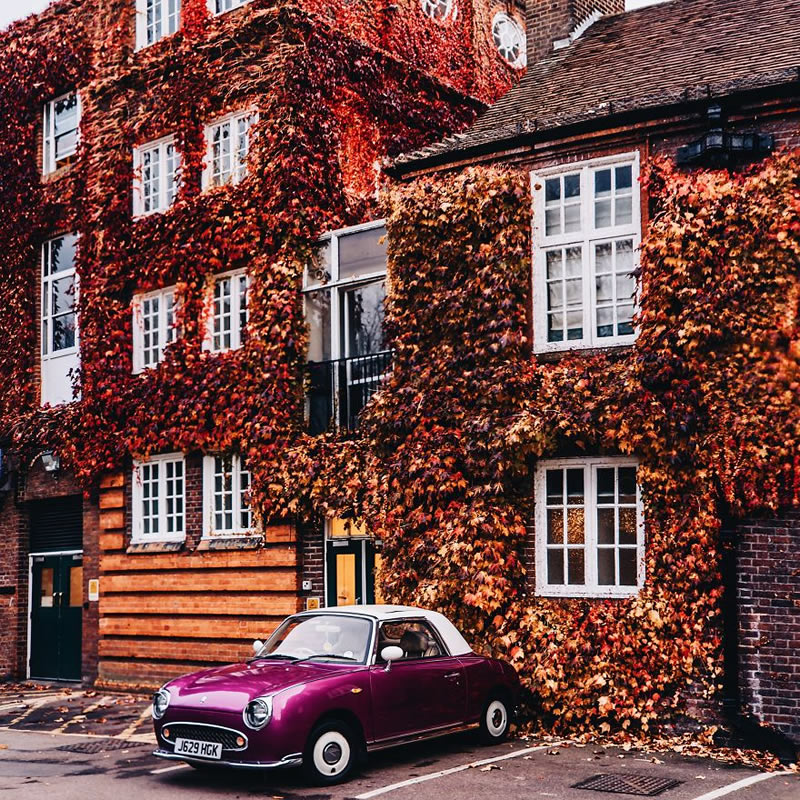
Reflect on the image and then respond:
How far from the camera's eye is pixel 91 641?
20406mm

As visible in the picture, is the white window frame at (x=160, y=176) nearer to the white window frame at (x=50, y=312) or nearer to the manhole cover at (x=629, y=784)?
the white window frame at (x=50, y=312)

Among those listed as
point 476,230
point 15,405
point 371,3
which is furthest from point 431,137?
point 15,405

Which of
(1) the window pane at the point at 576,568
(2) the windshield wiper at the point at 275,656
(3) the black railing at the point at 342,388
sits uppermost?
(3) the black railing at the point at 342,388

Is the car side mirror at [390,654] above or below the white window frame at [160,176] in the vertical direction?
below

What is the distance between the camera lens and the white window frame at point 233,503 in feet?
59.3

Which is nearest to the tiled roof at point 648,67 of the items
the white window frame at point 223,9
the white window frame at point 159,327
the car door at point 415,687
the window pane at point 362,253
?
the window pane at point 362,253

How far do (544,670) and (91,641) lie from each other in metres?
9.86

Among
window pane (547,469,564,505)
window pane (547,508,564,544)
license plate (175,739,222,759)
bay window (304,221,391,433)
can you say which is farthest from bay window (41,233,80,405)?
license plate (175,739,222,759)

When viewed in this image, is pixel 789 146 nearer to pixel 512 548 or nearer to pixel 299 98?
pixel 512 548

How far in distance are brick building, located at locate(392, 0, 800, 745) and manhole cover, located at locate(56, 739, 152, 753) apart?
516cm

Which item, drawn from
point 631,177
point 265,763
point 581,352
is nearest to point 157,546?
point 581,352

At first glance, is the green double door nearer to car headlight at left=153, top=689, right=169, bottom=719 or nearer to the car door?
car headlight at left=153, top=689, right=169, bottom=719

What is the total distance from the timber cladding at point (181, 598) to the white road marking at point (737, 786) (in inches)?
303

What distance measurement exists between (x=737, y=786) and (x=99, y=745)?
285 inches
